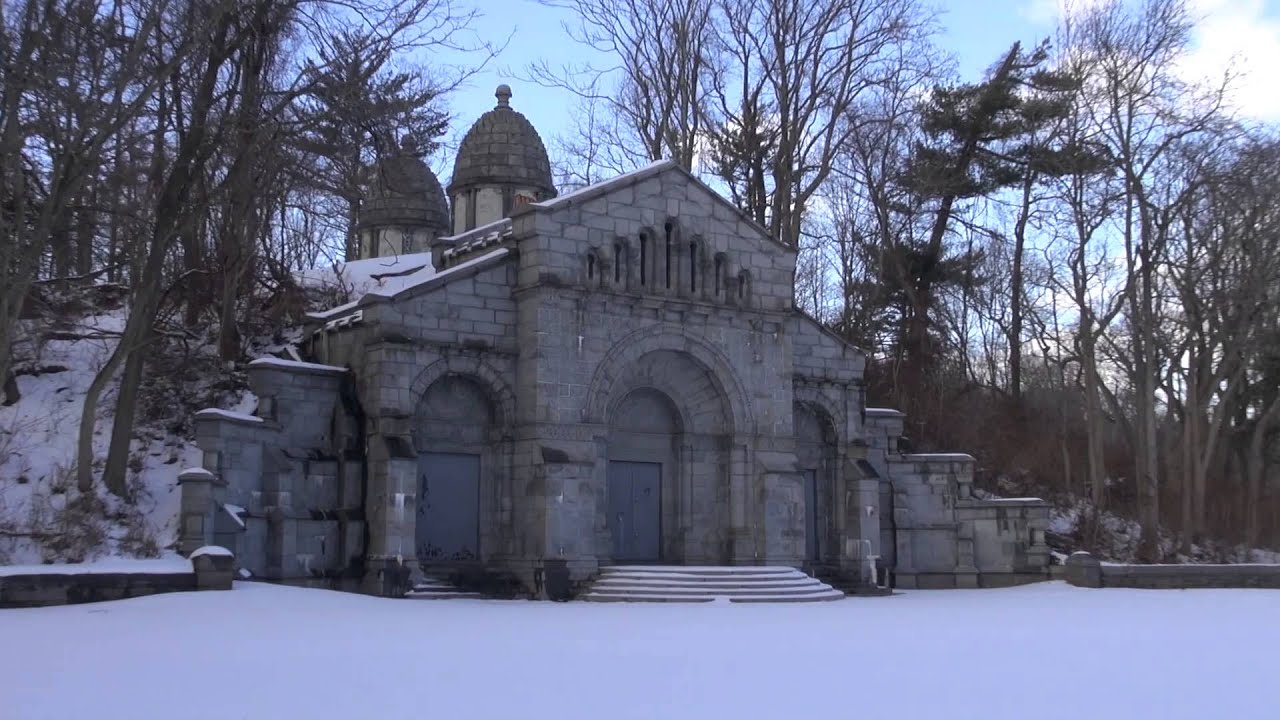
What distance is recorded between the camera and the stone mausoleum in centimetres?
2491

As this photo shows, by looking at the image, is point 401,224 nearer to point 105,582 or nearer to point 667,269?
point 667,269

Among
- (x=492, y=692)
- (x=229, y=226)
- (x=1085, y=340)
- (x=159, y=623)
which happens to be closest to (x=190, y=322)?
(x=229, y=226)

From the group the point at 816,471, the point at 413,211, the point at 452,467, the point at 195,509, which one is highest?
the point at 413,211

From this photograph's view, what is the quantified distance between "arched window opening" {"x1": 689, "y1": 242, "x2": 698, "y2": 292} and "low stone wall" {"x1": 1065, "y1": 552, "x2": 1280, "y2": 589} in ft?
32.9

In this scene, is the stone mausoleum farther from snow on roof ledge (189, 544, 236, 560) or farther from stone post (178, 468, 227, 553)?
snow on roof ledge (189, 544, 236, 560)

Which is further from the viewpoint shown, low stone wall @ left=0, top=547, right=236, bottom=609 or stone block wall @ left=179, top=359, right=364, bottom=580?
stone block wall @ left=179, top=359, right=364, bottom=580

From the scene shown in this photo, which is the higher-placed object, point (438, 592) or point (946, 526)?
point (946, 526)

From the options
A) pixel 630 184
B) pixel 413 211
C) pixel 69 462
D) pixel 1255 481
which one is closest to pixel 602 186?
pixel 630 184

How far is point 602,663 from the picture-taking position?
15094 mm

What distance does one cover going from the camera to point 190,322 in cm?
3105

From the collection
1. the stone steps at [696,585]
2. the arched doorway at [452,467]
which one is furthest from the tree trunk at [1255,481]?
the arched doorway at [452,467]

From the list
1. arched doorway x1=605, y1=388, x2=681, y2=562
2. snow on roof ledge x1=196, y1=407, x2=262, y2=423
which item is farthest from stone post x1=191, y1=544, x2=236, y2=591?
arched doorway x1=605, y1=388, x2=681, y2=562

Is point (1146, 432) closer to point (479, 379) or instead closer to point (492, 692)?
point (479, 379)

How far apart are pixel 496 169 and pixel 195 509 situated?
69.1 feet
